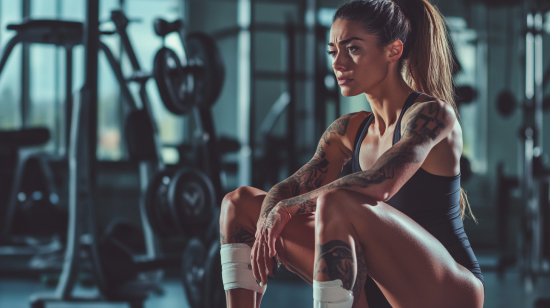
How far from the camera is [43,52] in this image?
5230 millimetres

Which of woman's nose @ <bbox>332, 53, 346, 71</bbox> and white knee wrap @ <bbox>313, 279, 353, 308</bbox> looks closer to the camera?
white knee wrap @ <bbox>313, 279, 353, 308</bbox>

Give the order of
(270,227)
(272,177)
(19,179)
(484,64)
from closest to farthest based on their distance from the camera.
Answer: (270,227) < (19,179) < (272,177) < (484,64)

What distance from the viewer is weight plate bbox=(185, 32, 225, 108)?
8.30 ft

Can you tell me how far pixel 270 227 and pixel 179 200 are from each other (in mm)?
1220

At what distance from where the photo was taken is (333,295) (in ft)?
3.48

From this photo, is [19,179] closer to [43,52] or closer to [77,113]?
[77,113]

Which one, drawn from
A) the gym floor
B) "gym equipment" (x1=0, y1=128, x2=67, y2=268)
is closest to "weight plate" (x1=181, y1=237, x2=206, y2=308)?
the gym floor

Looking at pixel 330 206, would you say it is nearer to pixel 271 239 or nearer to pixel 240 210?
pixel 271 239

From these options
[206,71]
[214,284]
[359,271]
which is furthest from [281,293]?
[359,271]

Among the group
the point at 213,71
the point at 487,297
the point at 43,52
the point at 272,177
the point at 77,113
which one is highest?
the point at 43,52

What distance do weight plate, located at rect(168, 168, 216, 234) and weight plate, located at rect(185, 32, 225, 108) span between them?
13.4 inches

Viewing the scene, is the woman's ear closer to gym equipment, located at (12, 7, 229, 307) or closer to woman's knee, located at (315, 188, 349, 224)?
woman's knee, located at (315, 188, 349, 224)

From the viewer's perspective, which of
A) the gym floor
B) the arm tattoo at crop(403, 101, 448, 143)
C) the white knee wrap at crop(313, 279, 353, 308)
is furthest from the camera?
the gym floor

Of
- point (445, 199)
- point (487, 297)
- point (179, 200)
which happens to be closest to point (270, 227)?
point (445, 199)
